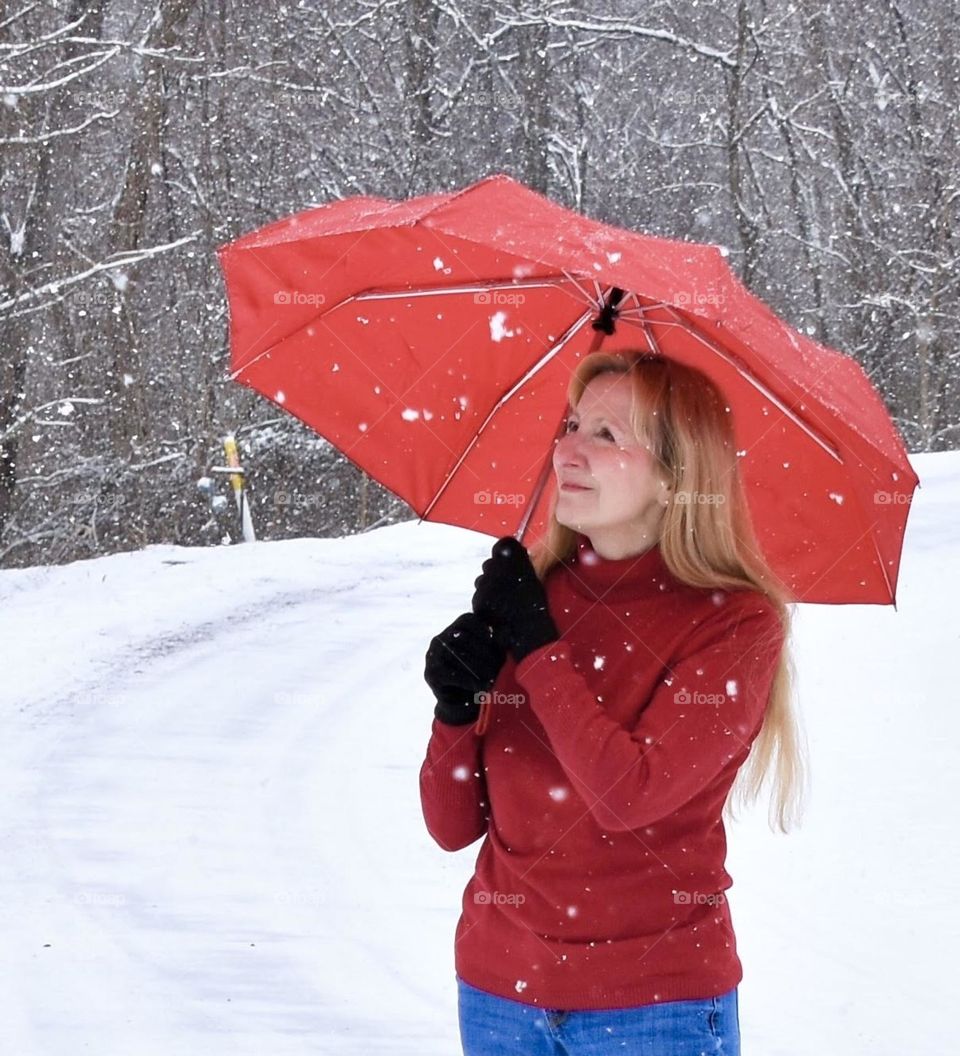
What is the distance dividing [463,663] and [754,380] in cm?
94

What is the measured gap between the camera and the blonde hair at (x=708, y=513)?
2.30 m

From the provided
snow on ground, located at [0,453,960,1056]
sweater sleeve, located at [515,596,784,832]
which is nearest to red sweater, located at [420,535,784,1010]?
sweater sleeve, located at [515,596,784,832]

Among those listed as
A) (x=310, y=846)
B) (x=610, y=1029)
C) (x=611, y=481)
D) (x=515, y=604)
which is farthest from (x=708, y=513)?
(x=310, y=846)

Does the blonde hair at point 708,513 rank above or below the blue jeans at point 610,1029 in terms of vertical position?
above

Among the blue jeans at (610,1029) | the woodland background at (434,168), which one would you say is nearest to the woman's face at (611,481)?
the blue jeans at (610,1029)

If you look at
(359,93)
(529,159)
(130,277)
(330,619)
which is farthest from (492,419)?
(359,93)

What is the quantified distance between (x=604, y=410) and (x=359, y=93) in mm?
23739

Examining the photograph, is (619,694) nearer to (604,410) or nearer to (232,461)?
(604,410)

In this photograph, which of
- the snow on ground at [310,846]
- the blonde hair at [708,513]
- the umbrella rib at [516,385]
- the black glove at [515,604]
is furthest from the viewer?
the snow on ground at [310,846]

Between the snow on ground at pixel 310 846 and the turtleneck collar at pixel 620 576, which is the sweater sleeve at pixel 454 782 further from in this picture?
the snow on ground at pixel 310 846

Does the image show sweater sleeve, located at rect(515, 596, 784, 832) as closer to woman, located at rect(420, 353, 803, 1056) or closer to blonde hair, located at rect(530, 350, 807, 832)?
woman, located at rect(420, 353, 803, 1056)

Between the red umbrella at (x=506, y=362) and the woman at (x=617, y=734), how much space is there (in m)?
0.30

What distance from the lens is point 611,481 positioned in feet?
7.70

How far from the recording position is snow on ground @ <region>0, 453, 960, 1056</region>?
412 cm
